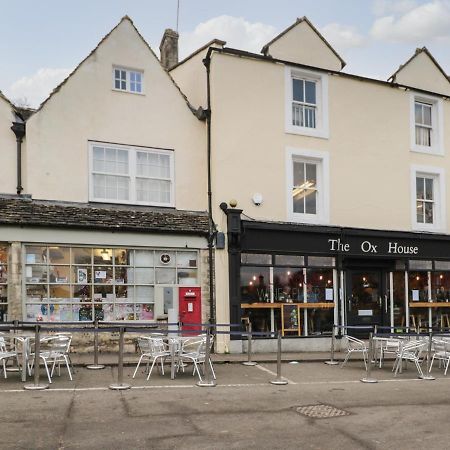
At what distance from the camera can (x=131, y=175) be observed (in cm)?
1502

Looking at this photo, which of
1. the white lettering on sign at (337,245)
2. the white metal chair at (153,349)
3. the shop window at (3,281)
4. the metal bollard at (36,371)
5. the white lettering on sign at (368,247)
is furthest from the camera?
the white lettering on sign at (368,247)

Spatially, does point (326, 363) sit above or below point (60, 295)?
below

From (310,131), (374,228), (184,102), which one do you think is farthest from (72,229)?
(374,228)

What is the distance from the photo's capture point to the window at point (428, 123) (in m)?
19.0

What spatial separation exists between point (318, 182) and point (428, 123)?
507cm

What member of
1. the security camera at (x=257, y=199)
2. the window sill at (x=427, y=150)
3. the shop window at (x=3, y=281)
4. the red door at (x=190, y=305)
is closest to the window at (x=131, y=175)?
the security camera at (x=257, y=199)

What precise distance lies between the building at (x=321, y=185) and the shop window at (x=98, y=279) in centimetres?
145

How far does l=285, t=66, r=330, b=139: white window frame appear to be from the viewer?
1672 cm

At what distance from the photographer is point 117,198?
14.9 meters

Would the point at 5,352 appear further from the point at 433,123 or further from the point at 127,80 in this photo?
the point at 433,123

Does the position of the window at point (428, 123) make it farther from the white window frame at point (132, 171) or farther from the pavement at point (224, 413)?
the pavement at point (224, 413)

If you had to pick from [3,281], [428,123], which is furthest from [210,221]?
[428,123]

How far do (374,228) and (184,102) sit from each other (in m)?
6.97

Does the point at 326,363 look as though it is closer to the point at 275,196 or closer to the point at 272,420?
the point at 275,196
